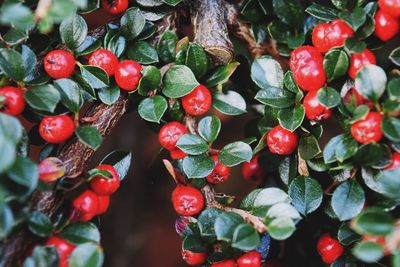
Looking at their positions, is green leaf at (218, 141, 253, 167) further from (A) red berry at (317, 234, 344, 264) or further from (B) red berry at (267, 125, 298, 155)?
(A) red berry at (317, 234, 344, 264)

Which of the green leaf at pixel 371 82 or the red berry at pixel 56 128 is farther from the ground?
the green leaf at pixel 371 82

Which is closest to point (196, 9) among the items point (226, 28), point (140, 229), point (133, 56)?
point (226, 28)

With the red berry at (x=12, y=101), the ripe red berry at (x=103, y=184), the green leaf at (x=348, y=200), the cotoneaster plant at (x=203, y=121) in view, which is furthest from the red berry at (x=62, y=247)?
the green leaf at (x=348, y=200)

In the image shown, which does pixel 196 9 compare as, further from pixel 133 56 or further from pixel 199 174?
pixel 199 174

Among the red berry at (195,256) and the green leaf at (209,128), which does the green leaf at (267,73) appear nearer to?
the green leaf at (209,128)

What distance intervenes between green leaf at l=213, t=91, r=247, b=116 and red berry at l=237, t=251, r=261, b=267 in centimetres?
28

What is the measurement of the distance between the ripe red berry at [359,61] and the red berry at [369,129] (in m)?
0.10

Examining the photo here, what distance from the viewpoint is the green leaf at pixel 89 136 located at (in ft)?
2.80

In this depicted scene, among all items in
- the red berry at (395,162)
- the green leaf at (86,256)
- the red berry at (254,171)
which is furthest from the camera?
the red berry at (254,171)

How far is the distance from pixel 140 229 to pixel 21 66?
1.26 meters

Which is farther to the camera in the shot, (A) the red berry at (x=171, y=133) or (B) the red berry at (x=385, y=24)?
(A) the red berry at (x=171, y=133)

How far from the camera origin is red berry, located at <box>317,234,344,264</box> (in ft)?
3.29

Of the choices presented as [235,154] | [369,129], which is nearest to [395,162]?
[369,129]

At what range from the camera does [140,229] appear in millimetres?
2035
